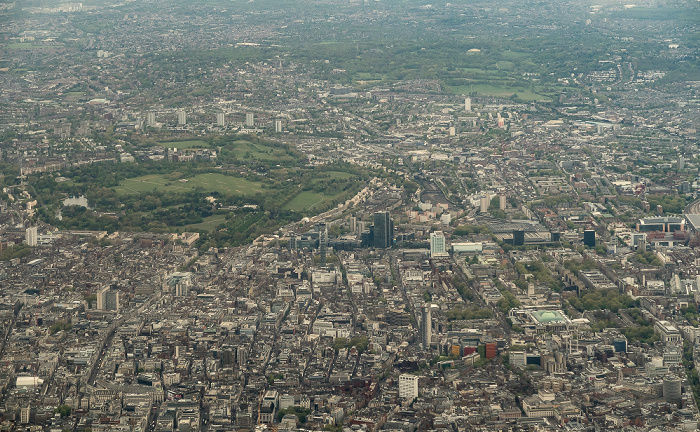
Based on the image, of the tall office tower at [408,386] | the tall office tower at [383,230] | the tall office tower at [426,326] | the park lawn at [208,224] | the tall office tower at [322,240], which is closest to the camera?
the tall office tower at [408,386]

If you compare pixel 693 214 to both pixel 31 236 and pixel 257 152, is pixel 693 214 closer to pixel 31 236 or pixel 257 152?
pixel 257 152

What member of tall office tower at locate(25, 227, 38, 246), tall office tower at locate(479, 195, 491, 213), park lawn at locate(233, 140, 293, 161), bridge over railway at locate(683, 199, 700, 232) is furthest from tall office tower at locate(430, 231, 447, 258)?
park lawn at locate(233, 140, 293, 161)

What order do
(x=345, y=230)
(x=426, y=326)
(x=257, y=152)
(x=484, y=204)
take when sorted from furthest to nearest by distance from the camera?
(x=257, y=152), (x=484, y=204), (x=345, y=230), (x=426, y=326)

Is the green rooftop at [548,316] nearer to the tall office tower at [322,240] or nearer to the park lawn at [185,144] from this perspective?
the tall office tower at [322,240]

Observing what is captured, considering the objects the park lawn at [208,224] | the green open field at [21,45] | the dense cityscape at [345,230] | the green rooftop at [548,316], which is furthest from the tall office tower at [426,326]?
the green open field at [21,45]

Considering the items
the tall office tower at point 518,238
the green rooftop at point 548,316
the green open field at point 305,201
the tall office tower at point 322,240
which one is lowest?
the green open field at point 305,201

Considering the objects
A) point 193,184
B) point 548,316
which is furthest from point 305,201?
point 548,316

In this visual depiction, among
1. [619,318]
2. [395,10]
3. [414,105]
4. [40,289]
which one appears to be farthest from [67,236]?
[395,10]
